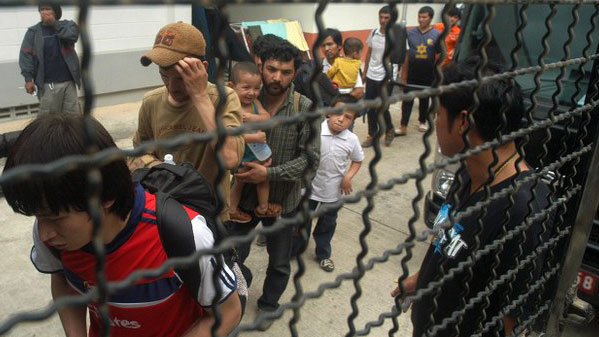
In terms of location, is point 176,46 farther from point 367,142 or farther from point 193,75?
point 367,142

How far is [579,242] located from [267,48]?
6.47 ft

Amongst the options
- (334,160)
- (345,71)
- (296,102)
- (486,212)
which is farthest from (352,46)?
(486,212)

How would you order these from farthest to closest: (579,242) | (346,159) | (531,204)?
(346,159), (579,242), (531,204)

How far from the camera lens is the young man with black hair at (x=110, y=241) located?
1078mm

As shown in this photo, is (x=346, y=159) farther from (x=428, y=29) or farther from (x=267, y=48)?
(x=428, y=29)

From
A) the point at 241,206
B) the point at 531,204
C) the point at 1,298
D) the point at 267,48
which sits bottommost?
the point at 1,298

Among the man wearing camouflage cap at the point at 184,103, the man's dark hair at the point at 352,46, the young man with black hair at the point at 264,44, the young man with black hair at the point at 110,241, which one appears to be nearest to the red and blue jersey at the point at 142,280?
the young man with black hair at the point at 110,241

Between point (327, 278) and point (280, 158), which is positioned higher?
point (280, 158)

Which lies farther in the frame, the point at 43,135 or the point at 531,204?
the point at 531,204

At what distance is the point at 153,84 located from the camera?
760cm

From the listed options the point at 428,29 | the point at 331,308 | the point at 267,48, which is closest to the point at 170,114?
the point at 267,48

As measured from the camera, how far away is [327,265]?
3.80 meters

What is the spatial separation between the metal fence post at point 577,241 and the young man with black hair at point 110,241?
162 cm

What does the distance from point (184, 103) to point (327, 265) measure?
1942mm
